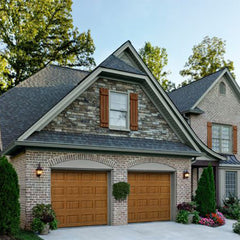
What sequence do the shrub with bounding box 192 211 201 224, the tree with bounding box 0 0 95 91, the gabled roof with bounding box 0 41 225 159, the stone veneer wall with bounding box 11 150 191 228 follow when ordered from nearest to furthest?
the stone veneer wall with bounding box 11 150 191 228 < the gabled roof with bounding box 0 41 225 159 < the shrub with bounding box 192 211 201 224 < the tree with bounding box 0 0 95 91

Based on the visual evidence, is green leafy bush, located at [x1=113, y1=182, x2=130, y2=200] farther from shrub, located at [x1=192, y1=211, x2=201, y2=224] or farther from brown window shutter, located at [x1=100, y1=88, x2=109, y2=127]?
shrub, located at [x1=192, y1=211, x2=201, y2=224]

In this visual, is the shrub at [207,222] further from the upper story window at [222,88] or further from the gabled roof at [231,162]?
the upper story window at [222,88]

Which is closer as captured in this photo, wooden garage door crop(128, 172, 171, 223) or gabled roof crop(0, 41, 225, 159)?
gabled roof crop(0, 41, 225, 159)

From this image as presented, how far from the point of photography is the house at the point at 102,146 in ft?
40.9

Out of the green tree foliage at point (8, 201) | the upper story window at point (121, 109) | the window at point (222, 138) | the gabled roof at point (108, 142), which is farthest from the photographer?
the window at point (222, 138)

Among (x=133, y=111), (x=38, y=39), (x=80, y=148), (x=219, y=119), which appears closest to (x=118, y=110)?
(x=133, y=111)

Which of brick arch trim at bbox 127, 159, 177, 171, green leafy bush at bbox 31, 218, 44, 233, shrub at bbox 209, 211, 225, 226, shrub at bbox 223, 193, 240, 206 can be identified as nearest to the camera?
green leafy bush at bbox 31, 218, 44, 233

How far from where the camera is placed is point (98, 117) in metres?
14.1

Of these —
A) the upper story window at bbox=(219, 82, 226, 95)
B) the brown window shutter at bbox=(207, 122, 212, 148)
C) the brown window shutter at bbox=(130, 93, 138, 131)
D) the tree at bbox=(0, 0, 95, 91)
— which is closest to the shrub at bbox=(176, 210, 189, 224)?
the brown window shutter at bbox=(130, 93, 138, 131)

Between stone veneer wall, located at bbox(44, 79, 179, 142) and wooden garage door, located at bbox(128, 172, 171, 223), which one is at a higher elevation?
stone veneer wall, located at bbox(44, 79, 179, 142)

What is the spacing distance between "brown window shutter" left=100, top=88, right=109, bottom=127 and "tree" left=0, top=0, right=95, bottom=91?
13640 mm

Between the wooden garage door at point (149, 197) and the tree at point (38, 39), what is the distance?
1507 cm

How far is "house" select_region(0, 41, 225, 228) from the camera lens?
A: 40.9ft

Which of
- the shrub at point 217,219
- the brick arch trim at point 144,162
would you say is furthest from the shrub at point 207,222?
the brick arch trim at point 144,162
